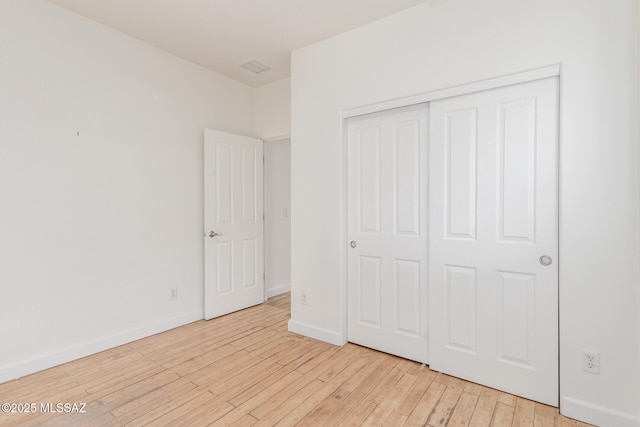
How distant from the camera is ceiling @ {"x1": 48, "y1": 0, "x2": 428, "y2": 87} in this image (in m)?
2.45

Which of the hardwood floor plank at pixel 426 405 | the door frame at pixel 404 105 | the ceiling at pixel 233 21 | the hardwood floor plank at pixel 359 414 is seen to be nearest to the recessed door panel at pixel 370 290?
the door frame at pixel 404 105

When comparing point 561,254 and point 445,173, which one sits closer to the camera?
point 561,254

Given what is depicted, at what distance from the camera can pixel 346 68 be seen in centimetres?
284

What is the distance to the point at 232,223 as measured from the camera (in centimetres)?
380

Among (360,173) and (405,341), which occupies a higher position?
(360,173)

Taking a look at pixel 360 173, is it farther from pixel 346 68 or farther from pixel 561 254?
pixel 561 254

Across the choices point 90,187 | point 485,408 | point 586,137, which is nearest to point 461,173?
point 586,137

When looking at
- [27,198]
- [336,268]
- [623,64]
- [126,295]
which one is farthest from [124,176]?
[623,64]

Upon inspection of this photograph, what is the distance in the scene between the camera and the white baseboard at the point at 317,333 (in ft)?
9.55

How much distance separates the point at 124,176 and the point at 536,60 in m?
3.32

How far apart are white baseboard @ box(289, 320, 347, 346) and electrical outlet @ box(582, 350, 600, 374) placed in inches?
66.9

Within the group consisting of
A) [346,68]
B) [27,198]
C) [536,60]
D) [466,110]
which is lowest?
[27,198]

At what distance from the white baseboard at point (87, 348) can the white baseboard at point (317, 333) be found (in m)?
1.15

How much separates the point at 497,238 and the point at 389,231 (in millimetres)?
800
